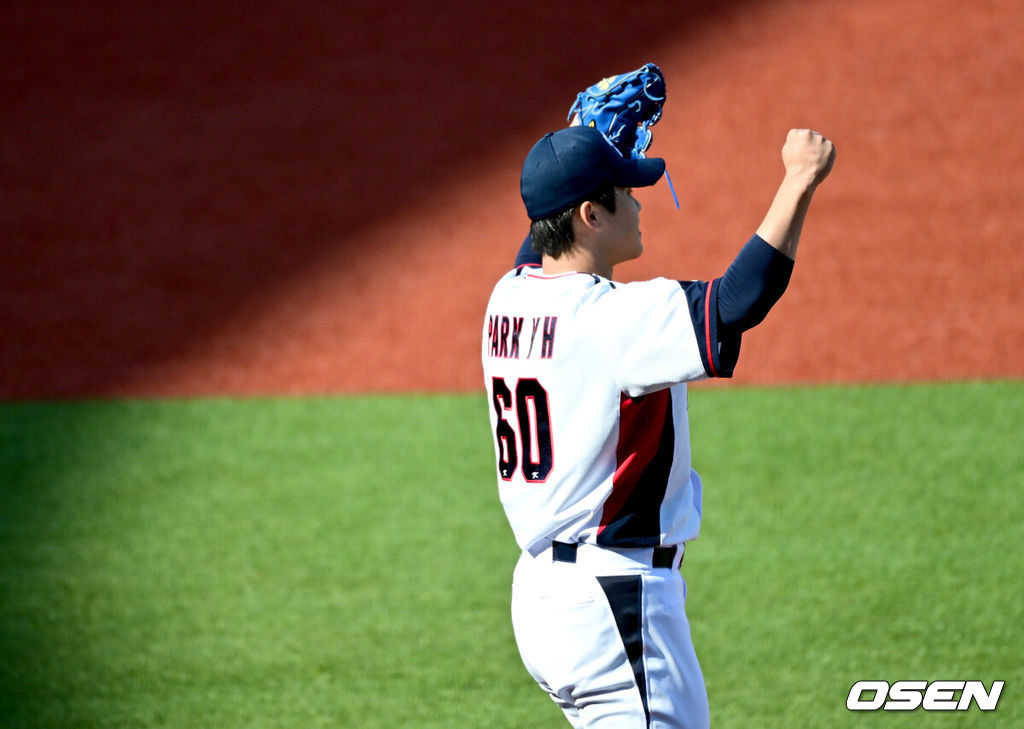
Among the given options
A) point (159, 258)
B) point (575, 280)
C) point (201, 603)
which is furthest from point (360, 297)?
point (575, 280)

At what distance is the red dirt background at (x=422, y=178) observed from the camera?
7281 mm

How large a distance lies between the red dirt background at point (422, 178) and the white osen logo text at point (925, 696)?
142 inches

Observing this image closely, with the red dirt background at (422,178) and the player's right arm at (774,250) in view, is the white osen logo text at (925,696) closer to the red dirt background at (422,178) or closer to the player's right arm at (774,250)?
the player's right arm at (774,250)

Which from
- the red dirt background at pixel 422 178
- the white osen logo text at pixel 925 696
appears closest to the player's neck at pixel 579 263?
the white osen logo text at pixel 925 696

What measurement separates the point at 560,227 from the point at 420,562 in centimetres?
274

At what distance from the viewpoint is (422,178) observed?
8.18m

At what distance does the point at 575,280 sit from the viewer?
6.22 feet

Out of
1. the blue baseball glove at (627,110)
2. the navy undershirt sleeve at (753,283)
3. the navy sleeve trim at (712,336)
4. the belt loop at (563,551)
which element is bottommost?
the belt loop at (563,551)

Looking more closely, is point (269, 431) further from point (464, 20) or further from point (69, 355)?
point (464, 20)

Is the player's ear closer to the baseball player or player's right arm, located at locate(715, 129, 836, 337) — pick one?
the baseball player

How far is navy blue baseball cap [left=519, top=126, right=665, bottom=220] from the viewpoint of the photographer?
1885mm

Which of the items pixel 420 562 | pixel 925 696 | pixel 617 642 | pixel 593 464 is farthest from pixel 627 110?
pixel 420 562

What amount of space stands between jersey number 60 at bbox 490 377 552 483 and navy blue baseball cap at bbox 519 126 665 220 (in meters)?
0.28

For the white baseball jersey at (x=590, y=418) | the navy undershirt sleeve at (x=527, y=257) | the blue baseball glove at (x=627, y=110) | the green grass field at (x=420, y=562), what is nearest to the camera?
the white baseball jersey at (x=590, y=418)
